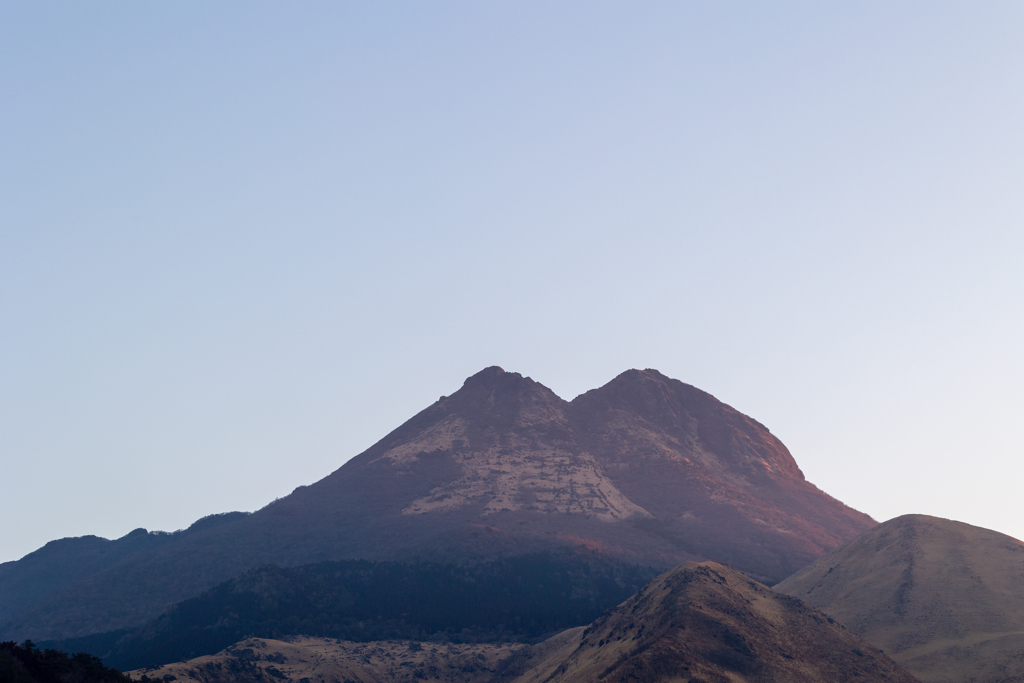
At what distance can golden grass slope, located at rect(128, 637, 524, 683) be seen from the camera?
150 meters

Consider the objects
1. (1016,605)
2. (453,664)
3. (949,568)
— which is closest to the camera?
(1016,605)

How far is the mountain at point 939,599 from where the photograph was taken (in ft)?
444

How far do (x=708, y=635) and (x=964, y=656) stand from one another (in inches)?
1829

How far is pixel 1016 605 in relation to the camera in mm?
154250

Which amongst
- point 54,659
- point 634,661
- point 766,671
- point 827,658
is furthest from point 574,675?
point 54,659

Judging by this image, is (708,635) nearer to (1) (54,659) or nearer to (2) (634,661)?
(2) (634,661)

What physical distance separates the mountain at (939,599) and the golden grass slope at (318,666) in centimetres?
6981

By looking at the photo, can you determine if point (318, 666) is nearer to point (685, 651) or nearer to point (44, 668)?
point (685, 651)

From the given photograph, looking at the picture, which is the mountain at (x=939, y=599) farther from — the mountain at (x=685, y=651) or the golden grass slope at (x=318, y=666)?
the golden grass slope at (x=318, y=666)

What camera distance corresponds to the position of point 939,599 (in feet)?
527

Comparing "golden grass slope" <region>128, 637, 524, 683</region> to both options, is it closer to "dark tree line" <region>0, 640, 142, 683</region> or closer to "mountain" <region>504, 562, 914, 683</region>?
"mountain" <region>504, 562, 914, 683</region>

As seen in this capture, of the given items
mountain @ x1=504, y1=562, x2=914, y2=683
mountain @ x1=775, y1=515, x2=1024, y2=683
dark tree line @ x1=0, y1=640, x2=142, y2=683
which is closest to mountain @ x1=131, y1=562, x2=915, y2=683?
mountain @ x1=504, y1=562, x2=914, y2=683

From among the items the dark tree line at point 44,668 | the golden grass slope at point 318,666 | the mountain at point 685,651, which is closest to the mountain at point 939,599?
the mountain at point 685,651

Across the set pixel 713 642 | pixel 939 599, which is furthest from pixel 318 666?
pixel 939 599
